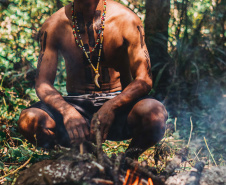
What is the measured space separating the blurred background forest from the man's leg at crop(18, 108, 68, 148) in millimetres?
1285

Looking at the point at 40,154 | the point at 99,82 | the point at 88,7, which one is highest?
the point at 88,7

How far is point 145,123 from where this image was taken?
2.36 metres

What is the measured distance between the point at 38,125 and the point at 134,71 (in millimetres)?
928

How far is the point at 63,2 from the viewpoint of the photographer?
5020 millimetres

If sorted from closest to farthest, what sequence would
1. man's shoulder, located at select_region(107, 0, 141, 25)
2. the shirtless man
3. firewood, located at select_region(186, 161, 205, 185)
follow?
firewood, located at select_region(186, 161, 205, 185) → the shirtless man → man's shoulder, located at select_region(107, 0, 141, 25)

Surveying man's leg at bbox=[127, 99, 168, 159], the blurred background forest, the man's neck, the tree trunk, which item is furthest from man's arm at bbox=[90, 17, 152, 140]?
the tree trunk

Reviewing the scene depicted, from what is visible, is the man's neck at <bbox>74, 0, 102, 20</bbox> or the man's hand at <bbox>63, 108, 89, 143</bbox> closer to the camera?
the man's hand at <bbox>63, 108, 89, 143</bbox>

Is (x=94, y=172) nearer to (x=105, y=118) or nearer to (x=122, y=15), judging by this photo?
(x=105, y=118)

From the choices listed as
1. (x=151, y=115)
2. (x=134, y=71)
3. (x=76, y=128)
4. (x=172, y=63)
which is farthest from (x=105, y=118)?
(x=172, y=63)

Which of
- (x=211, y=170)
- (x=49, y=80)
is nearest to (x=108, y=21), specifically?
(x=49, y=80)

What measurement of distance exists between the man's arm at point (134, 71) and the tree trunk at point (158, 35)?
6.47 ft

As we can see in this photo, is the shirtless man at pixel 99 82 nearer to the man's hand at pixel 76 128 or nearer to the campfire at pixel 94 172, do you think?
the man's hand at pixel 76 128

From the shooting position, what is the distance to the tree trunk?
4.61 metres

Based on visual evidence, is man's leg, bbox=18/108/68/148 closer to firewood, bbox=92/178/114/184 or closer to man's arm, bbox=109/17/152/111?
man's arm, bbox=109/17/152/111
